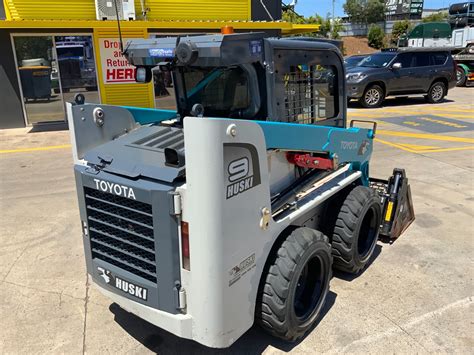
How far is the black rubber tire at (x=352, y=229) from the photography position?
3.92 meters

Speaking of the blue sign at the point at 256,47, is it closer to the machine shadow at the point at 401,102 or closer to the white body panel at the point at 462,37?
the machine shadow at the point at 401,102

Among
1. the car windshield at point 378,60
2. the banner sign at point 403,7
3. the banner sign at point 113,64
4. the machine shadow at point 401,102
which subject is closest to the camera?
the banner sign at point 113,64

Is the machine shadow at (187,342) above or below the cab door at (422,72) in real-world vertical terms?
below

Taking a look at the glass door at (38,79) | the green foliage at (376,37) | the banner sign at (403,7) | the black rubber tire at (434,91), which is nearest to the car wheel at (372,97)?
the black rubber tire at (434,91)

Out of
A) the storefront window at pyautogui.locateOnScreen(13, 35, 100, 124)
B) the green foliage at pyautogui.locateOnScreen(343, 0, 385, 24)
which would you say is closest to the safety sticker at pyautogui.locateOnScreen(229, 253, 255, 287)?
the storefront window at pyautogui.locateOnScreen(13, 35, 100, 124)

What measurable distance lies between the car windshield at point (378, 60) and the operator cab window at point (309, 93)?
40.3 feet

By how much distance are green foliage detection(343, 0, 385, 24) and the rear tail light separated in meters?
81.9

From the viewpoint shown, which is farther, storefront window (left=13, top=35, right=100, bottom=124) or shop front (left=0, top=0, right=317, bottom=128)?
storefront window (left=13, top=35, right=100, bottom=124)

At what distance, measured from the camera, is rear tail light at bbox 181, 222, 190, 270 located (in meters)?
2.55

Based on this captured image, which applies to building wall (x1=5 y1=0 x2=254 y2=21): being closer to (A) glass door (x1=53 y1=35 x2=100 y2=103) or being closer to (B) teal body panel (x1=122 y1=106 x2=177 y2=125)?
(A) glass door (x1=53 y1=35 x2=100 y2=103)

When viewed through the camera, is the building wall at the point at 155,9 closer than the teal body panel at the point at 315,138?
No

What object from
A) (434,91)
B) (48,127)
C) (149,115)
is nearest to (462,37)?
(434,91)

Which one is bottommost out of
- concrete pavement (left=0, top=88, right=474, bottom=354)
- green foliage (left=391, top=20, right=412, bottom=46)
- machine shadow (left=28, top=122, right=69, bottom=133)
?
concrete pavement (left=0, top=88, right=474, bottom=354)

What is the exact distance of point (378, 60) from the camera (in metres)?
15.6
